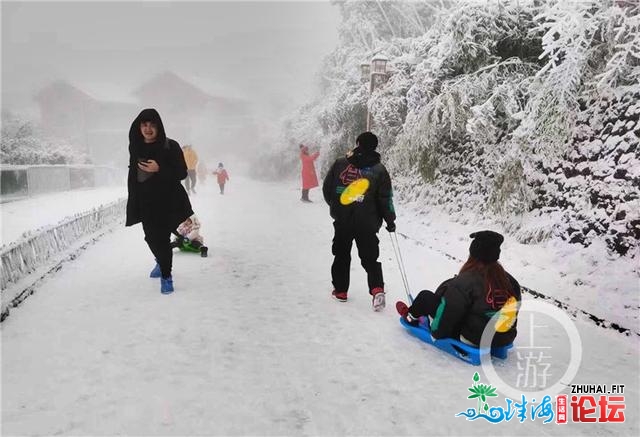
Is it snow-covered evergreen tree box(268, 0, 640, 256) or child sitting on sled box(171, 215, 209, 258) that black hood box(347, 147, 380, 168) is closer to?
snow-covered evergreen tree box(268, 0, 640, 256)

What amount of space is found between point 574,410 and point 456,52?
7.40 m

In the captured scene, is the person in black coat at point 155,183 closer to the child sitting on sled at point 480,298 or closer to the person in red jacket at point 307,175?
the child sitting on sled at point 480,298

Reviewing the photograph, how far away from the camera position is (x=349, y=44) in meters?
20.7

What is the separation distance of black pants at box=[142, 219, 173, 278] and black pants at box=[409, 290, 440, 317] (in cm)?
290

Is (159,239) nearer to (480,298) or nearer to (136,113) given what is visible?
(480,298)

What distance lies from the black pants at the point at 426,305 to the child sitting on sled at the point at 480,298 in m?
0.19

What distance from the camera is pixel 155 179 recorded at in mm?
4867

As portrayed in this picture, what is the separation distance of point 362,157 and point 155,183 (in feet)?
7.94

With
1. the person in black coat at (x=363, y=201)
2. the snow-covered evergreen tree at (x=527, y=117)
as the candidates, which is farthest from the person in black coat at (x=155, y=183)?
the snow-covered evergreen tree at (x=527, y=117)

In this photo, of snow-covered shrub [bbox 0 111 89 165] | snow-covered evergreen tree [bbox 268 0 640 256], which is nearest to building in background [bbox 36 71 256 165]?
snow-covered shrub [bbox 0 111 89 165]

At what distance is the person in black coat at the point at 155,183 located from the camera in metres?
4.74

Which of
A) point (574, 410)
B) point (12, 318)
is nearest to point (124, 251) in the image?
point (12, 318)

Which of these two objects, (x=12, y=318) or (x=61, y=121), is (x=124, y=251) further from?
(x=61, y=121)

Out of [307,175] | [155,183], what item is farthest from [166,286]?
[307,175]
